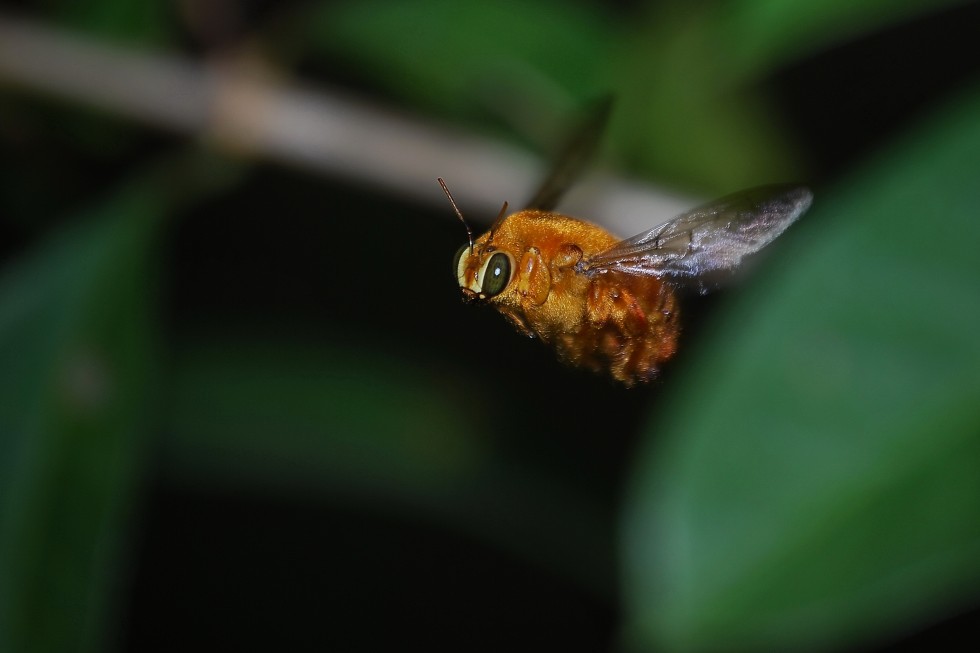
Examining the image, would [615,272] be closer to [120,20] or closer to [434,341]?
[120,20]

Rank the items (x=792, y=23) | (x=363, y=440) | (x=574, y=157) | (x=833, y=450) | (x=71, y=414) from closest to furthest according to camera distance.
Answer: (x=833, y=450) < (x=574, y=157) < (x=792, y=23) < (x=71, y=414) < (x=363, y=440)

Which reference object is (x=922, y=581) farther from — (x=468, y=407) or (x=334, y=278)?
(x=334, y=278)

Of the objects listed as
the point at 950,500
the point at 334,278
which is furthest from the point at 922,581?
the point at 334,278

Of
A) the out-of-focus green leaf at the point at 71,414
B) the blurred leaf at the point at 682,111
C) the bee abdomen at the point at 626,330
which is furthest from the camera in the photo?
the blurred leaf at the point at 682,111

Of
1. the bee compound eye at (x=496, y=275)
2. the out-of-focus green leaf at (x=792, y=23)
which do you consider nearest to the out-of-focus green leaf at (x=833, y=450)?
the bee compound eye at (x=496, y=275)

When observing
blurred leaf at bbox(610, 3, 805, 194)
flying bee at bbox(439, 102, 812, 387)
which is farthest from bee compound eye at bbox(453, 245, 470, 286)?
blurred leaf at bbox(610, 3, 805, 194)

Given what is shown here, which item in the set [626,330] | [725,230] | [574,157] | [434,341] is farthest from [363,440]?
[725,230]

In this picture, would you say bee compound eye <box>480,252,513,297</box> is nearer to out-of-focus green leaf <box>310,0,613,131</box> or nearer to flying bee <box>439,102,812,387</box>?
flying bee <box>439,102,812,387</box>

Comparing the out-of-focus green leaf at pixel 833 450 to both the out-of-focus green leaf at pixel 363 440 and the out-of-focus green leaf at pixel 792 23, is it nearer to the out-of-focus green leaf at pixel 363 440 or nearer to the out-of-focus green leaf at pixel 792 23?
the out-of-focus green leaf at pixel 792 23
